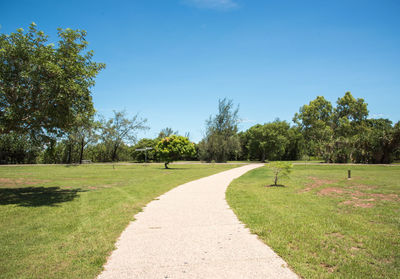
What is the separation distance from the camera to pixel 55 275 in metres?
3.32

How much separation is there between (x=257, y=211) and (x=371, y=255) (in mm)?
3269

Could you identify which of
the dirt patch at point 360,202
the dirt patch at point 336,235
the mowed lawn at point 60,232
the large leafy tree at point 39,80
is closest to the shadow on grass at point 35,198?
the mowed lawn at point 60,232

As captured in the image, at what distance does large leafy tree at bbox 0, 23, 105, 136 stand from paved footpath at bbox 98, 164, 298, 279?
20.0 feet

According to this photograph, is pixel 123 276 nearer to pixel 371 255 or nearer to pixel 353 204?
pixel 371 255

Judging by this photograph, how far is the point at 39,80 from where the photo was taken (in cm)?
903

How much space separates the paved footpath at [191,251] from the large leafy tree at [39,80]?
6.09 m

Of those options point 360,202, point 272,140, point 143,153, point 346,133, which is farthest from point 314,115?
point 360,202

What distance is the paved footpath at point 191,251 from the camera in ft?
10.9

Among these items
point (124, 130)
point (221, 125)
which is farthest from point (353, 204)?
point (124, 130)

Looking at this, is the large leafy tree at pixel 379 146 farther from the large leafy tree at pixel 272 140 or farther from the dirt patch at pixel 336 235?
the dirt patch at pixel 336 235

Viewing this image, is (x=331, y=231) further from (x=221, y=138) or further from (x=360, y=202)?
(x=221, y=138)

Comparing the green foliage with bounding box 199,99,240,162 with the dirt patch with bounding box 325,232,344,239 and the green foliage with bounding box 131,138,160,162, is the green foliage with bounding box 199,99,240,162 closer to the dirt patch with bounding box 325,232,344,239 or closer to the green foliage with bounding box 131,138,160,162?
the green foliage with bounding box 131,138,160,162

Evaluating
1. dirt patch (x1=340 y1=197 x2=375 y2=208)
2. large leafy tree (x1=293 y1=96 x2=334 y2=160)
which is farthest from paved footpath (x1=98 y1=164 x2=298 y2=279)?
large leafy tree (x1=293 y1=96 x2=334 y2=160)

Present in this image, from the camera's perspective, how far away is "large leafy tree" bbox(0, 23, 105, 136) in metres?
8.84
